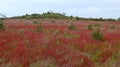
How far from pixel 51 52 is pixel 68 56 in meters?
0.67

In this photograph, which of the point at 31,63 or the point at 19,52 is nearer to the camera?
the point at 31,63

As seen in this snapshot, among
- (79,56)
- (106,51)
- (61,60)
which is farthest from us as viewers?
(106,51)

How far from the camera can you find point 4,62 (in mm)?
6387

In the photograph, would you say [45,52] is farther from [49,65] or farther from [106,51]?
[106,51]

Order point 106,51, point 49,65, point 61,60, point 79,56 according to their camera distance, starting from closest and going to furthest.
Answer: point 49,65 → point 61,60 → point 79,56 → point 106,51

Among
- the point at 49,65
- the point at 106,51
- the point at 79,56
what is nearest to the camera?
the point at 49,65

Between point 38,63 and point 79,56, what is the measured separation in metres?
1.44

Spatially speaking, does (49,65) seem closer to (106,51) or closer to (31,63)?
(31,63)

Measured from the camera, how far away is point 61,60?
6.82m

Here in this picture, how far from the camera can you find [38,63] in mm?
6320

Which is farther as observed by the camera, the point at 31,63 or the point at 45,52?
the point at 45,52

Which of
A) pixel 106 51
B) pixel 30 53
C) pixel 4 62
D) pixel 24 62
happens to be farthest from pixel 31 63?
pixel 106 51

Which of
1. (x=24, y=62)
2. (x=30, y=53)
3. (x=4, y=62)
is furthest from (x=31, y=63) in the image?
(x=30, y=53)

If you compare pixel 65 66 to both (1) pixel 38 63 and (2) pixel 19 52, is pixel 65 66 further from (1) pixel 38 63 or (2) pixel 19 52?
(2) pixel 19 52
